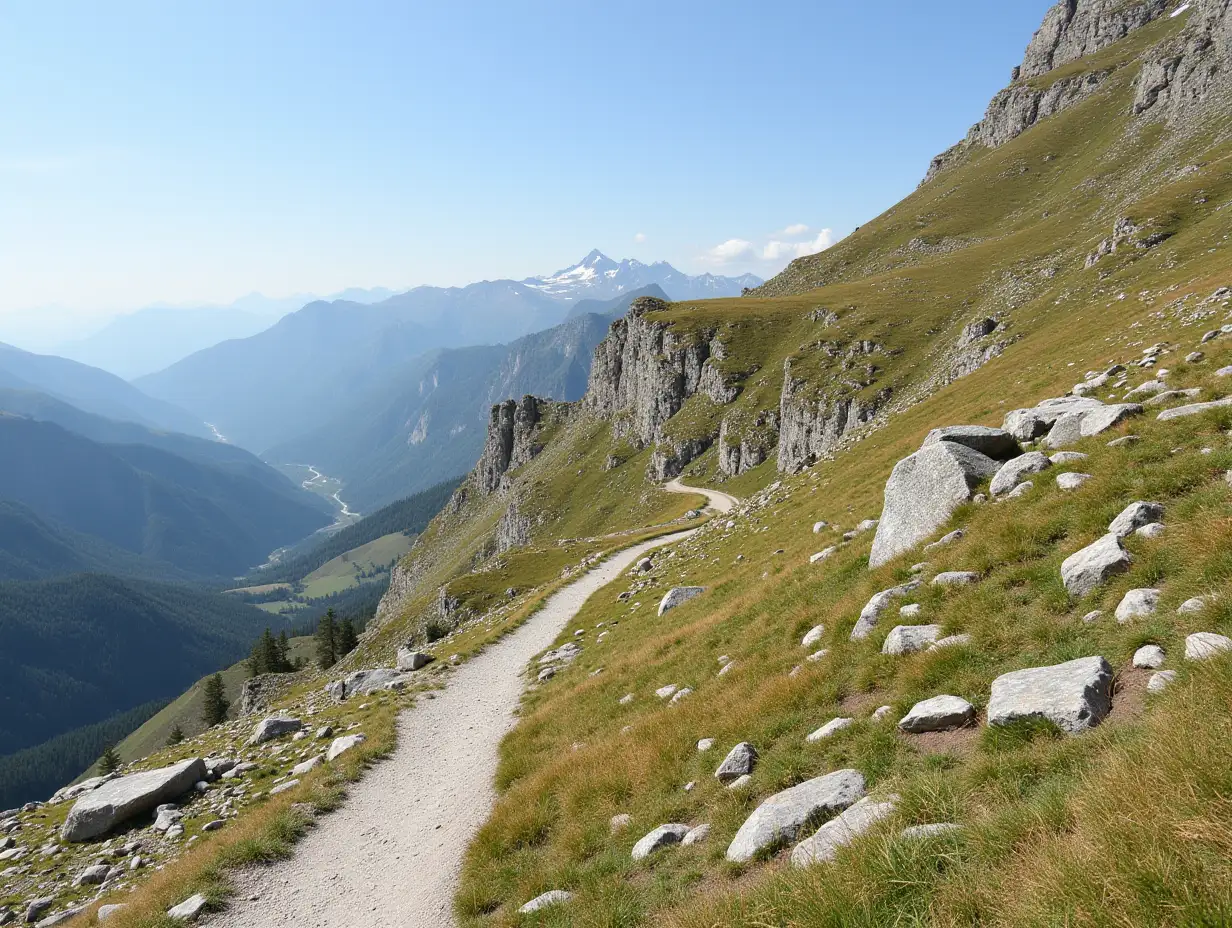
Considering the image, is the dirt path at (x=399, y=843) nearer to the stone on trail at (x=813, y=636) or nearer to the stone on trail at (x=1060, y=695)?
the stone on trail at (x=813, y=636)

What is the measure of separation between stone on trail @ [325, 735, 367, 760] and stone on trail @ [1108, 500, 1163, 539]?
20287mm

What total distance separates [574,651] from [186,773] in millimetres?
14486

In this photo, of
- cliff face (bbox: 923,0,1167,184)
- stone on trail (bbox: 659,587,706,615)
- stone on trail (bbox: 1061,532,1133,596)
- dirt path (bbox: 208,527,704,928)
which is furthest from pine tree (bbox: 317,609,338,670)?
cliff face (bbox: 923,0,1167,184)

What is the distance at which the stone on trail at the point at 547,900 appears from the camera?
834 cm

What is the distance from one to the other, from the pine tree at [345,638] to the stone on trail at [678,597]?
9123 cm

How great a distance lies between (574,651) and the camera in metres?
27.3

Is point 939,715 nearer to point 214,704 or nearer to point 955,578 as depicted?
point 955,578

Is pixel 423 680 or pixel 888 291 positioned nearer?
pixel 423 680

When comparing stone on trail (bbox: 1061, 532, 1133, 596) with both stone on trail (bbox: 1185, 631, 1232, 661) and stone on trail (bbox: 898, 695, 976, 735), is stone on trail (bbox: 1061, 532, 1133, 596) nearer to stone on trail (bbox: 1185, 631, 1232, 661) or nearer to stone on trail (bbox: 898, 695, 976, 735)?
stone on trail (bbox: 1185, 631, 1232, 661)

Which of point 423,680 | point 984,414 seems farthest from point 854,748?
point 984,414

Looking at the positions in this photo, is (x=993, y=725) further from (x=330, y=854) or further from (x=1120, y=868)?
(x=330, y=854)

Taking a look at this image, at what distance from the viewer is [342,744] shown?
62.8 feet

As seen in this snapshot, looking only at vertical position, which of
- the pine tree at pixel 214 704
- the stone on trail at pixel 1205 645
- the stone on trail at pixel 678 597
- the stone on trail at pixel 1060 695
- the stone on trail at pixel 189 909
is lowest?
the pine tree at pixel 214 704

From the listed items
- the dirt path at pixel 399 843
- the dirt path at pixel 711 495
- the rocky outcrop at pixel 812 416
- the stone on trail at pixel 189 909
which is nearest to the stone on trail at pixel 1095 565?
the dirt path at pixel 399 843
